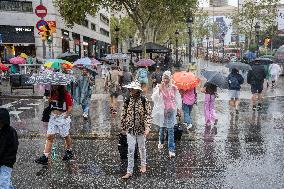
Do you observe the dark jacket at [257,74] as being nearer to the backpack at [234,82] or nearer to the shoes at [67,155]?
the backpack at [234,82]

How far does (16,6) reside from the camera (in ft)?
140

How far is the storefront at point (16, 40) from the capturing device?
41.9m

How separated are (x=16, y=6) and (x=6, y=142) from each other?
40011mm

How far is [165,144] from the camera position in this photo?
9828 millimetres

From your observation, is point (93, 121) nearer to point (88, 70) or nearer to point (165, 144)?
point (88, 70)

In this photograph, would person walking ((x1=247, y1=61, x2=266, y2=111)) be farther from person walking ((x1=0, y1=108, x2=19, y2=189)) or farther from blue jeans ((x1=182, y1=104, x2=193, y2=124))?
person walking ((x1=0, y1=108, x2=19, y2=189))

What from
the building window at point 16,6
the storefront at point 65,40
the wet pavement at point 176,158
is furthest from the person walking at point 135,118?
the storefront at point 65,40

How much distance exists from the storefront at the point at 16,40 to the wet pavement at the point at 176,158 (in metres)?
30.2

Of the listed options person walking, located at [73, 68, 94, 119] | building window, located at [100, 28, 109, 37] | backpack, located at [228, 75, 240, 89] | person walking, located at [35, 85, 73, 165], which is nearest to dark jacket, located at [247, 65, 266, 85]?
backpack, located at [228, 75, 240, 89]

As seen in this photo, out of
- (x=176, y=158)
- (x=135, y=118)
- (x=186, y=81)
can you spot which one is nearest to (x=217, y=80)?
(x=186, y=81)

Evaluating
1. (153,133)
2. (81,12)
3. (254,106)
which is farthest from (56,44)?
(153,133)

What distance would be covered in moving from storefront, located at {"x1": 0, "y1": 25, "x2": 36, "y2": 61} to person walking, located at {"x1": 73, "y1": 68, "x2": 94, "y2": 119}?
1185 inches

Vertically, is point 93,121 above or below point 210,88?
below

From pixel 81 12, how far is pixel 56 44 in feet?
56.9
